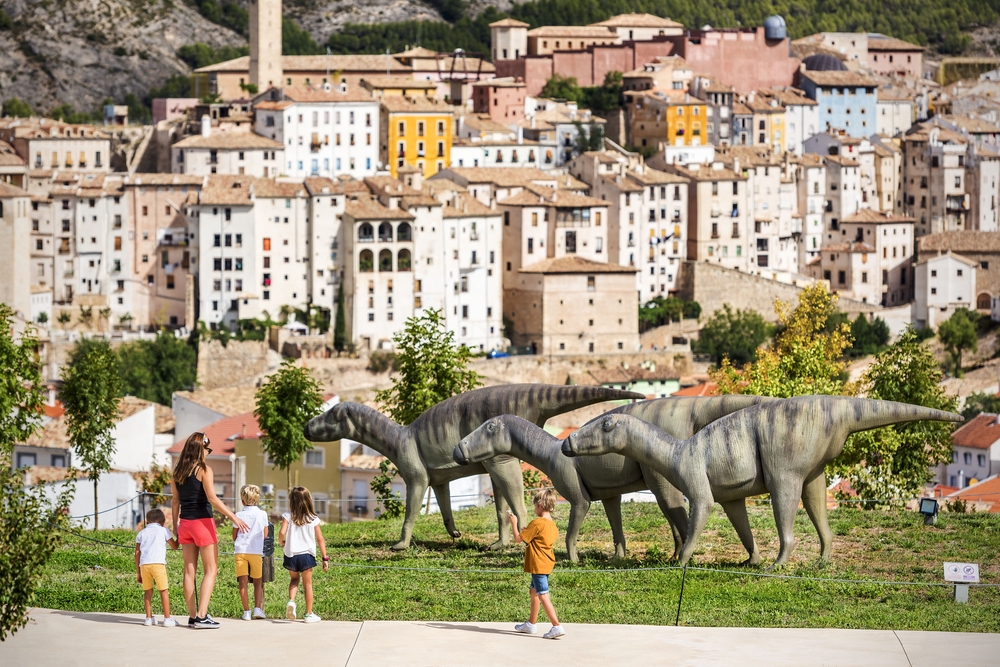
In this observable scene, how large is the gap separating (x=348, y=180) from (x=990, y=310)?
110 feet

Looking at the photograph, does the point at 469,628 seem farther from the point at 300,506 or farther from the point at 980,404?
the point at 980,404

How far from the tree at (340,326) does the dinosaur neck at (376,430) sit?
65.3 meters

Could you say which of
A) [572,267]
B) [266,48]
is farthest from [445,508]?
[266,48]

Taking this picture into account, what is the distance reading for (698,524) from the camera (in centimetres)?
2162

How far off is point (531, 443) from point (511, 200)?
241 ft

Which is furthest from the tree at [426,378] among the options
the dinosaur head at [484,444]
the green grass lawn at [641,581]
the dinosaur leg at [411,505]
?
the dinosaur head at [484,444]

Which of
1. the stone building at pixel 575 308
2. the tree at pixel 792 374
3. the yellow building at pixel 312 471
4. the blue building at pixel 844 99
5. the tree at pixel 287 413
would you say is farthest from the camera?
the blue building at pixel 844 99

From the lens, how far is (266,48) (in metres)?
111

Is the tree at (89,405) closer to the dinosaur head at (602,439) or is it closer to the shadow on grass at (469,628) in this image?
the dinosaur head at (602,439)

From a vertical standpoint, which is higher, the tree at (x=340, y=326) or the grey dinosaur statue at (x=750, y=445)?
the grey dinosaur statue at (x=750, y=445)

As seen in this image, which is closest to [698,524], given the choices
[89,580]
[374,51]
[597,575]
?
[597,575]

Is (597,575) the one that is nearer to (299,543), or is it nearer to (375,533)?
(299,543)

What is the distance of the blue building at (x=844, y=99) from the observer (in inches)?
4823

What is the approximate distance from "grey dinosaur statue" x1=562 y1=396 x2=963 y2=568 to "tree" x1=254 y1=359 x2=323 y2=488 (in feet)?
68.5
